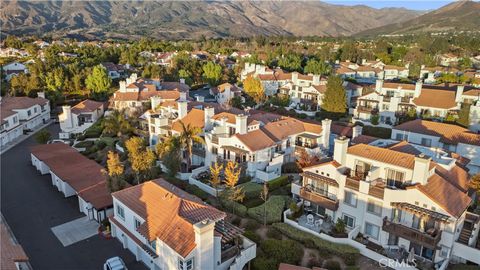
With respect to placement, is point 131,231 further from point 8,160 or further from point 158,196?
point 8,160

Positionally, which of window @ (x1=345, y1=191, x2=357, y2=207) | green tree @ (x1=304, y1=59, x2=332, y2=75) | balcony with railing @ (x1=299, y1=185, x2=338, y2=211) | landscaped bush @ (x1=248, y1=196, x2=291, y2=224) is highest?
green tree @ (x1=304, y1=59, x2=332, y2=75)

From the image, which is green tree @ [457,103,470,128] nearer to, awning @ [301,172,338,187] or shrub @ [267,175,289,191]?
shrub @ [267,175,289,191]

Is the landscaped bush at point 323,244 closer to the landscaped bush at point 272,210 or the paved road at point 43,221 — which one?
the landscaped bush at point 272,210

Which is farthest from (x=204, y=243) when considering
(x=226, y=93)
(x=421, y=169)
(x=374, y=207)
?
(x=226, y=93)

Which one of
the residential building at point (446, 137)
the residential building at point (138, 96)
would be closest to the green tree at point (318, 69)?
the residential building at point (138, 96)

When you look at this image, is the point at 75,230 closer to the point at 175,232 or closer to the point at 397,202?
the point at 175,232

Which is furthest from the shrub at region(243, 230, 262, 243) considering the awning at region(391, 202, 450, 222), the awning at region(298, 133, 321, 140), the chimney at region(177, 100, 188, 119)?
the chimney at region(177, 100, 188, 119)
